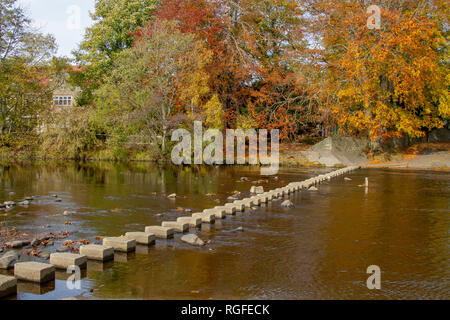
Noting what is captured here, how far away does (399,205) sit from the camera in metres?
13.8

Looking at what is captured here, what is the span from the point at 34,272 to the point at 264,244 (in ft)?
13.9

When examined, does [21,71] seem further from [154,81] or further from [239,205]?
[239,205]

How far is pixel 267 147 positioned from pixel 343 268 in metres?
30.0

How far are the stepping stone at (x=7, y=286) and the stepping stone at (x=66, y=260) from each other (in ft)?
3.16

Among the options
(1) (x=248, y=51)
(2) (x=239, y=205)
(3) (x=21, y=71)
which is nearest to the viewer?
(2) (x=239, y=205)

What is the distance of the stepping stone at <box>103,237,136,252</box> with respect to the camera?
25.5ft

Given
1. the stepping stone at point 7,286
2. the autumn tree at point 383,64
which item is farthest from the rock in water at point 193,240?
the autumn tree at point 383,64

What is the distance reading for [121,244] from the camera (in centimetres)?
777

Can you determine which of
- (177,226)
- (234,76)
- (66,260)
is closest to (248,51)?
A: (234,76)

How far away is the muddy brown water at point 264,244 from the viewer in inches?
239

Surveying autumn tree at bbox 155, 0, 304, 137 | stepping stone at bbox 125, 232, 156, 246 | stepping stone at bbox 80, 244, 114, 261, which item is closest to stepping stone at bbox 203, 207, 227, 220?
stepping stone at bbox 125, 232, 156, 246
